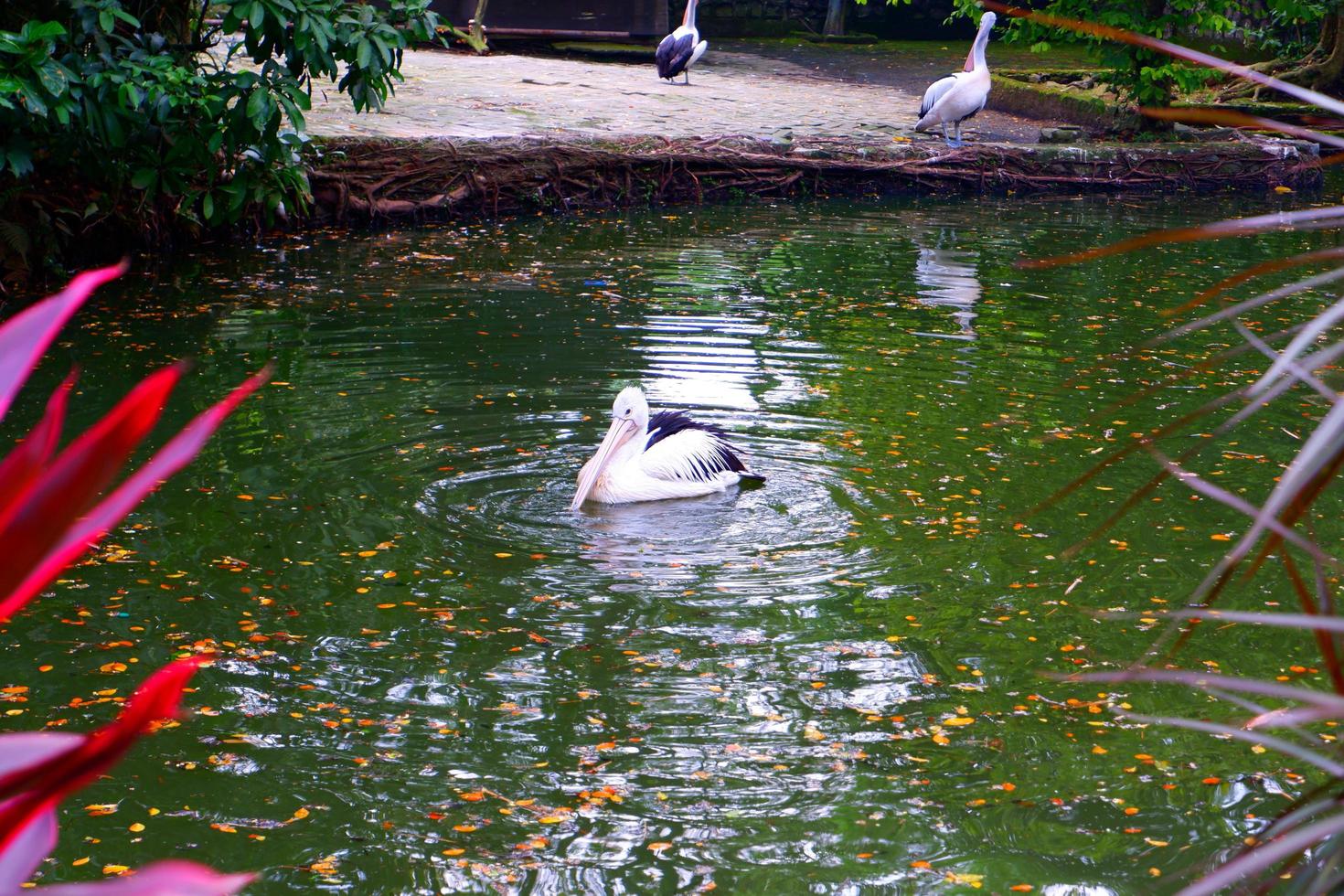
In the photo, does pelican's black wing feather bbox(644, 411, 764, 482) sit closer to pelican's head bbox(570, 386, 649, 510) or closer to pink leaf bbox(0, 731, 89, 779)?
pelican's head bbox(570, 386, 649, 510)

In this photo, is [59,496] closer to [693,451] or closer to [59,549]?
[59,549]

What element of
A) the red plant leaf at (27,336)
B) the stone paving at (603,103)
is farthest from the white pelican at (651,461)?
the stone paving at (603,103)

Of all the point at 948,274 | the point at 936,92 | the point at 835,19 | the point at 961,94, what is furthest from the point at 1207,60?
the point at 835,19

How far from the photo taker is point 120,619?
16.2ft

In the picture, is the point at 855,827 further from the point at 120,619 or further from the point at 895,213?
the point at 895,213

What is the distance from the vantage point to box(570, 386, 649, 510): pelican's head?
20.3ft

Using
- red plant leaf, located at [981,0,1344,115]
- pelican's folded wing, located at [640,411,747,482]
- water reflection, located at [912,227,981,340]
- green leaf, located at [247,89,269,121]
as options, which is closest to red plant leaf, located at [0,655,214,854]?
red plant leaf, located at [981,0,1344,115]

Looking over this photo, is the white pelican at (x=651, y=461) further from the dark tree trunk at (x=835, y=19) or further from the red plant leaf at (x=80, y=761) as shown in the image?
the dark tree trunk at (x=835, y=19)

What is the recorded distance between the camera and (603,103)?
1641 cm

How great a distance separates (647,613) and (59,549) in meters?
4.55

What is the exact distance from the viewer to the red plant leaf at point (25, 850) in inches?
25.7

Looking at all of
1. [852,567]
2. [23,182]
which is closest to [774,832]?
[852,567]

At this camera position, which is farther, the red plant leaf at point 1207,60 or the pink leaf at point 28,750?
the red plant leaf at point 1207,60

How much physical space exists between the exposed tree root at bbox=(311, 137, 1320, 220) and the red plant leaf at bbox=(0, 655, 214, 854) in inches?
466
